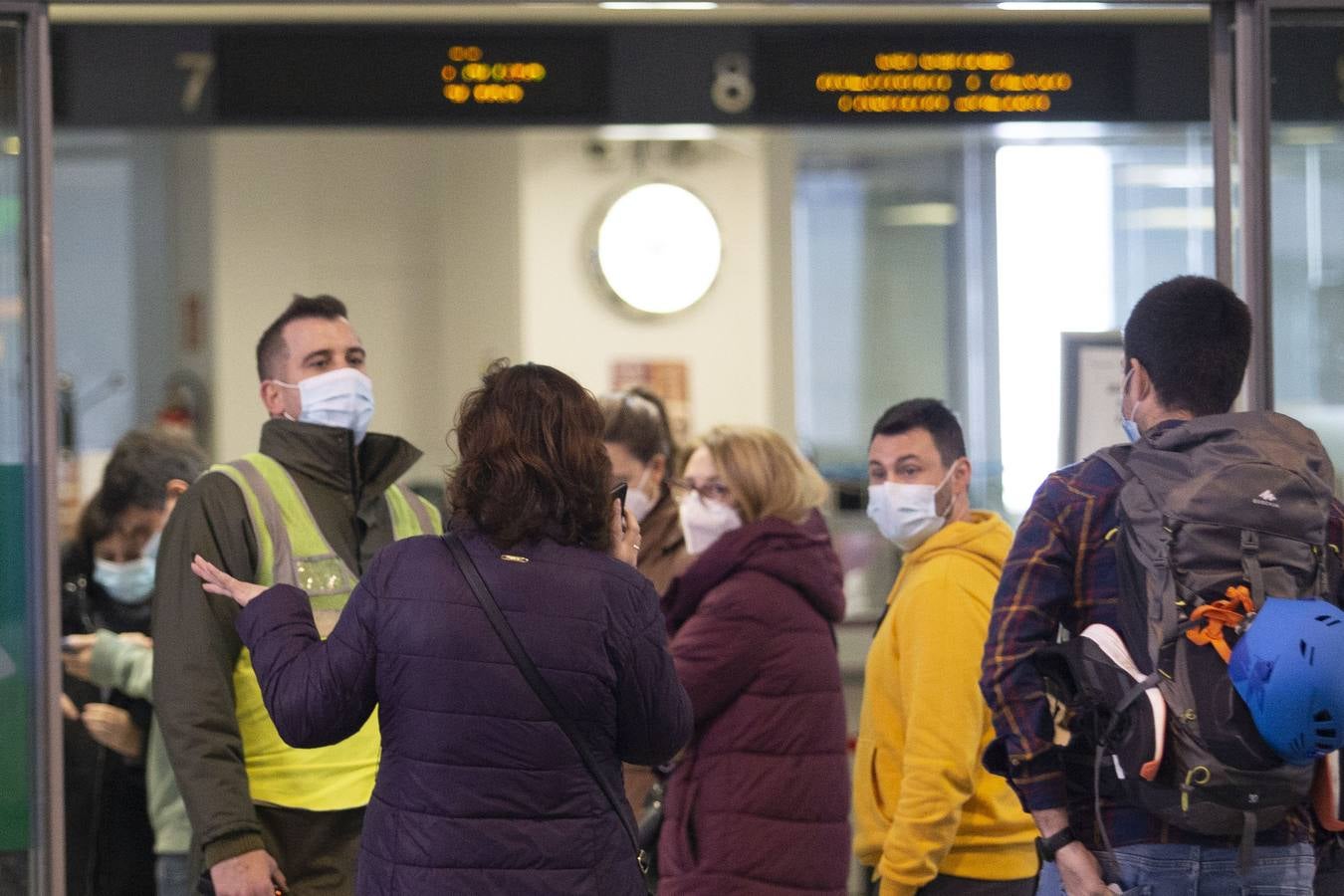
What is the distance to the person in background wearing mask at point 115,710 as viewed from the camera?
143 inches

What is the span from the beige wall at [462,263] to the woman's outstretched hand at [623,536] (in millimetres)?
4370

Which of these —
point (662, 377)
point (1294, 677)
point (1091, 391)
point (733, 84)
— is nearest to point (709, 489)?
point (1091, 391)

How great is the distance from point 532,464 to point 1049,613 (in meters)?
0.72

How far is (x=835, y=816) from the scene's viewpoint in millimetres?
3449

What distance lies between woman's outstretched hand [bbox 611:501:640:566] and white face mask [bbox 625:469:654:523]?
147 cm

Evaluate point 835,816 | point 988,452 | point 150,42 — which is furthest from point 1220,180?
point 988,452

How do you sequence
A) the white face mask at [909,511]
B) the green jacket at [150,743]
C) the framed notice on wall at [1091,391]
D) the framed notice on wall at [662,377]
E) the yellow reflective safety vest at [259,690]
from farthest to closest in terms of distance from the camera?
the framed notice on wall at [662,377] → the framed notice on wall at [1091,391] → the green jacket at [150,743] → the white face mask at [909,511] → the yellow reflective safety vest at [259,690]

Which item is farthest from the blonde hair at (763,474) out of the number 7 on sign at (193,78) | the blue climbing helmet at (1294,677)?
the number 7 on sign at (193,78)

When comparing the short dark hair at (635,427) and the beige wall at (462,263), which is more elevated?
the beige wall at (462,263)

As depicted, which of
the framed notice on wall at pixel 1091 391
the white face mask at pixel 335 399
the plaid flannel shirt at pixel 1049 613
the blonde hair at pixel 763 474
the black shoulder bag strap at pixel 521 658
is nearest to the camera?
the black shoulder bag strap at pixel 521 658

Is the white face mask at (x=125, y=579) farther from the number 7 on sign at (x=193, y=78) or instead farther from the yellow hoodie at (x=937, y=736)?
the yellow hoodie at (x=937, y=736)

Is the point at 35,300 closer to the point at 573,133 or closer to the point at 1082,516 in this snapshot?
the point at 1082,516

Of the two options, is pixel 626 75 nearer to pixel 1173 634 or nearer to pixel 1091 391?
pixel 1091 391

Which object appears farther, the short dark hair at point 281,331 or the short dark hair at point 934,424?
the short dark hair at point 934,424
